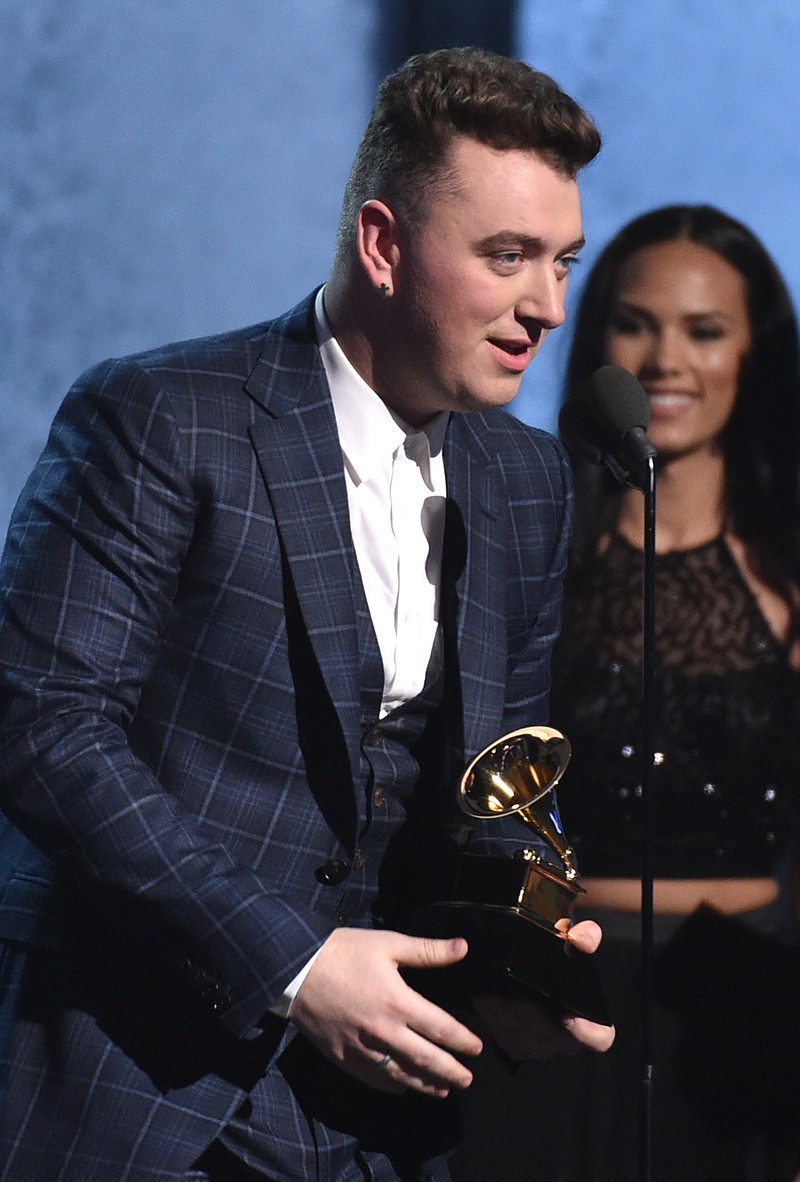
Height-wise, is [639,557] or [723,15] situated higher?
[723,15]

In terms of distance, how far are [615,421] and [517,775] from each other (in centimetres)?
43

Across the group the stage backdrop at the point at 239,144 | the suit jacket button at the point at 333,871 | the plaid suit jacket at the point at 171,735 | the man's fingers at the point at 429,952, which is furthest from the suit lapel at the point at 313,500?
the stage backdrop at the point at 239,144

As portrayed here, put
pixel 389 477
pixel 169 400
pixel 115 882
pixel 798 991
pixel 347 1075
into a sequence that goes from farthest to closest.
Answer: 1. pixel 798 991
2. pixel 389 477
3. pixel 347 1075
4. pixel 169 400
5. pixel 115 882

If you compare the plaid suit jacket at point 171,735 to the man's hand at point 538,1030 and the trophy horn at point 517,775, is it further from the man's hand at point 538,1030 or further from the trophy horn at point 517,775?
the man's hand at point 538,1030

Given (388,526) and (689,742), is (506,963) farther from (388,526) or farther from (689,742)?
(689,742)

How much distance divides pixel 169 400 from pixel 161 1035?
26.1 inches

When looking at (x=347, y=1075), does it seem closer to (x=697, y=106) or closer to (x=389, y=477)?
(x=389, y=477)

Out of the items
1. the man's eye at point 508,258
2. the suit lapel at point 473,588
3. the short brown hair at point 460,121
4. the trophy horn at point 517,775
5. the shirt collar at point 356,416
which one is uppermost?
the short brown hair at point 460,121

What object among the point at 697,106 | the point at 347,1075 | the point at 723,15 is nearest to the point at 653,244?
the point at 697,106

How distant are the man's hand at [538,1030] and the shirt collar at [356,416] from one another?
577 mm

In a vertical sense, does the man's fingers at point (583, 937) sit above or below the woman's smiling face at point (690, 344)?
below

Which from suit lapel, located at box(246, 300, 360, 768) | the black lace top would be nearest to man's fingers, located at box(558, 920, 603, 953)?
suit lapel, located at box(246, 300, 360, 768)

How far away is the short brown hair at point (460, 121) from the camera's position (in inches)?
62.2

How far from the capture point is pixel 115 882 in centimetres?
142
